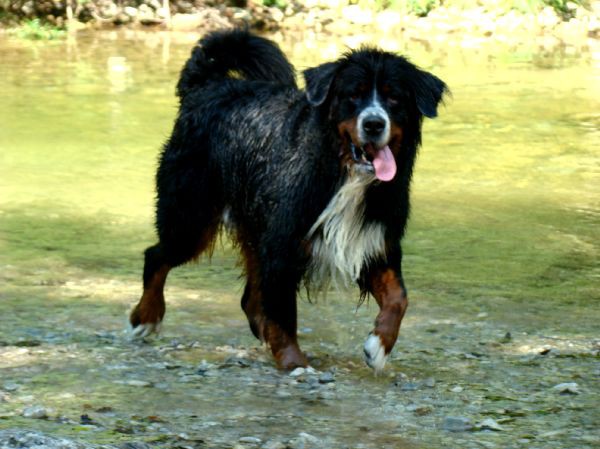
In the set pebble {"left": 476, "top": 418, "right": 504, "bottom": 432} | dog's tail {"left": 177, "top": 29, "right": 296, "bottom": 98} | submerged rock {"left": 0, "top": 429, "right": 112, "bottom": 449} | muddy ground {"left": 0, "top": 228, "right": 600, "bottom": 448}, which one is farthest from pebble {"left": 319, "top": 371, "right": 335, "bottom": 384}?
submerged rock {"left": 0, "top": 429, "right": 112, "bottom": 449}

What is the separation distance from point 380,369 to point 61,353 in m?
1.59

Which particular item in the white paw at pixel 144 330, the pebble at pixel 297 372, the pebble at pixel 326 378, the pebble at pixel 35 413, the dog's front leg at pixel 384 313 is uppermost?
the dog's front leg at pixel 384 313

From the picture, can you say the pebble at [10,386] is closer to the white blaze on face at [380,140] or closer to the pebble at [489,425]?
the white blaze on face at [380,140]

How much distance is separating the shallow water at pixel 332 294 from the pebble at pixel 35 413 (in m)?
0.08

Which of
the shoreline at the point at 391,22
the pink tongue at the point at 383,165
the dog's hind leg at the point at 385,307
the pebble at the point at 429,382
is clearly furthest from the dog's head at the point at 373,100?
the shoreline at the point at 391,22

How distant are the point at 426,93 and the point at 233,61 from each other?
1688mm

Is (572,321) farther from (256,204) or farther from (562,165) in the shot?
(562,165)

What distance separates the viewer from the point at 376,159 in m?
5.64

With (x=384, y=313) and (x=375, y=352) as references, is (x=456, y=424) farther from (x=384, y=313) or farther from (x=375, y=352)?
(x=384, y=313)

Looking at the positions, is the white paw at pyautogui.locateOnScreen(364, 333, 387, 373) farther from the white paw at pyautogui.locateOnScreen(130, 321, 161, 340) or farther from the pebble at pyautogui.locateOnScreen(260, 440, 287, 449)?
the white paw at pyautogui.locateOnScreen(130, 321, 161, 340)

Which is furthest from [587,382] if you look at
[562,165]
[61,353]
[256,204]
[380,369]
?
[562,165]

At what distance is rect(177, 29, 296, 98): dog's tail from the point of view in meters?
6.98

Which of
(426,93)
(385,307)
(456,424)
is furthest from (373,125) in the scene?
(456,424)

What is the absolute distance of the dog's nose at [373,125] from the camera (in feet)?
18.0
